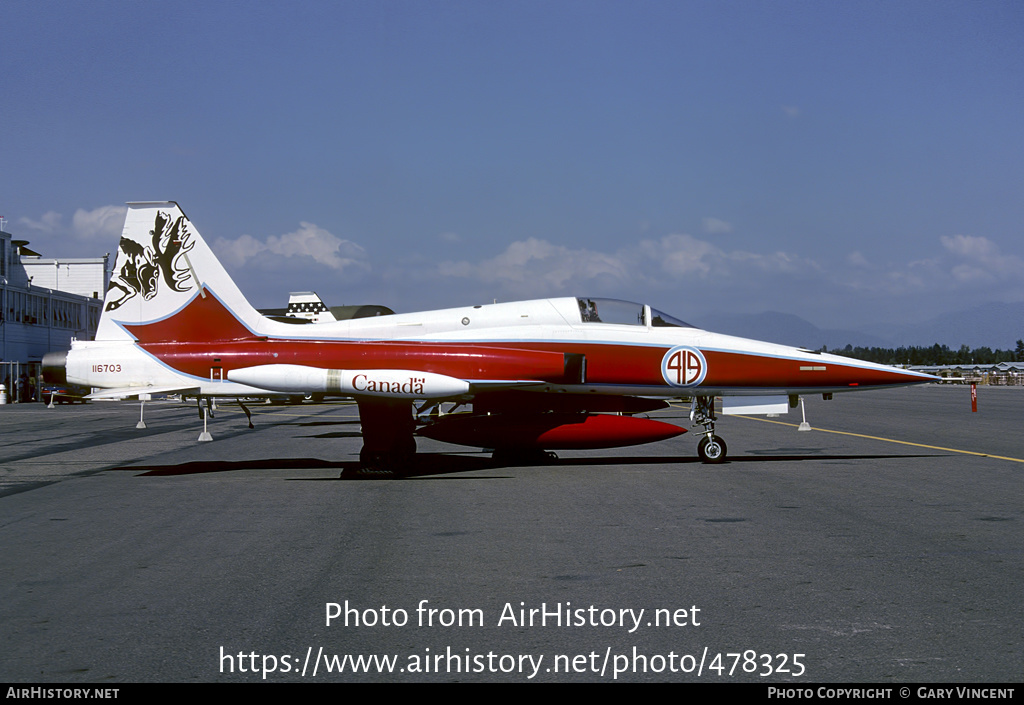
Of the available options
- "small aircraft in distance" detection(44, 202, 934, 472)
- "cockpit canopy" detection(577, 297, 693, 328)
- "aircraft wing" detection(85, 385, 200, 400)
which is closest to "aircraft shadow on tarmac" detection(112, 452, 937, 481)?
"small aircraft in distance" detection(44, 202, 934, 472)

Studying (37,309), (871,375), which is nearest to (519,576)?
(871,375)

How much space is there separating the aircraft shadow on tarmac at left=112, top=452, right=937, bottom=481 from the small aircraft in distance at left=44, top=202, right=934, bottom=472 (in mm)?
453

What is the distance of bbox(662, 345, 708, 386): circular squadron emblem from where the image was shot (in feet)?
46.0

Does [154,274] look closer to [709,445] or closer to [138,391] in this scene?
[138,391]

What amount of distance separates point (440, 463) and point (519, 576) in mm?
8402

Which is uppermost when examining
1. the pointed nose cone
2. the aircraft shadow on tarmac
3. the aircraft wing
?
the pointed nose cone

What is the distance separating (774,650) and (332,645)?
2427 millimetres

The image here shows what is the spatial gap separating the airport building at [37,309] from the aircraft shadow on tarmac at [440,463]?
43.9m

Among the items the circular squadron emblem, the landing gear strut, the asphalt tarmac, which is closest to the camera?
the asphalt tarmac

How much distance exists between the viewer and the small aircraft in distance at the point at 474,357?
13414 millimetres

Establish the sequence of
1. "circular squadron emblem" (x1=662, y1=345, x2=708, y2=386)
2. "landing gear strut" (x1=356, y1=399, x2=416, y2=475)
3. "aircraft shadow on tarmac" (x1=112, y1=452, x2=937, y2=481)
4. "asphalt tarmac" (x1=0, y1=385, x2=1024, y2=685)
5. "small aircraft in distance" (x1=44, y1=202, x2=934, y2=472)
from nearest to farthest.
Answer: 1. "asphalt tarmac" (x1=0, y1=385, x2=1024, y2=685)
2. "landing gear strut" (x1=356, y1=399, x2=416, y2=475)
3. "small aircraft in distance" (x1=44, y1=202, x2=934, y2=472)
4. "aircraft shadow on tarmac" (x1=112, y1=452, x2=937, y2=481)
5. "circular squadron emblem" (x1=662, y1=345, x2=708, y2=386)

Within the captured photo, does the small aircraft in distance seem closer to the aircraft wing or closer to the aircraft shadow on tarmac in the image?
the aircraft wing

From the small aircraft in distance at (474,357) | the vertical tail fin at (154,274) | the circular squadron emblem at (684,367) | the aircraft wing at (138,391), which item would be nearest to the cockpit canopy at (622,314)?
the small aircraft in distance at (474,357)
